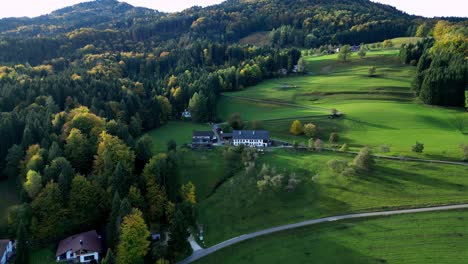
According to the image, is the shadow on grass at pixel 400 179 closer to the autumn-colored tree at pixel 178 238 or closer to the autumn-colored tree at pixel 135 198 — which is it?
the autumn-colored tree at pixel 178 238

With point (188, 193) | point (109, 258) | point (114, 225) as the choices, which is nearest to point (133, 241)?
point (109, 258)

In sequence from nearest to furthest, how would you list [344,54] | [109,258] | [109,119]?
[109,258] → [109,119] → [344,54]

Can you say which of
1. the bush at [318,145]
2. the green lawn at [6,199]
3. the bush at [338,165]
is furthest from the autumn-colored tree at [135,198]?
the bush at [318,145]

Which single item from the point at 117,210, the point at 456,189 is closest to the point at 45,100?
the point at 117,210

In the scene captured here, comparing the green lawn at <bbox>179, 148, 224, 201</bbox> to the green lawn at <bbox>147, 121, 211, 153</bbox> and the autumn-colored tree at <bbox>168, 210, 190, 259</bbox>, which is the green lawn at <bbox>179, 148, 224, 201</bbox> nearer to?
the green lawn at <bbox>147, 121, 211, 153</bbox>

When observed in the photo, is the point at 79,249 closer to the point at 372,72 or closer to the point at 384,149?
the point at 384,149

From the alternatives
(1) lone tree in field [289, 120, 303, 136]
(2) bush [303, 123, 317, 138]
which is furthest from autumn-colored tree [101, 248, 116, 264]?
(1) lone tree in field [289, 120, 303, 136]

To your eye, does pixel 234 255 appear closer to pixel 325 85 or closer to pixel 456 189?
pixel 456 189
